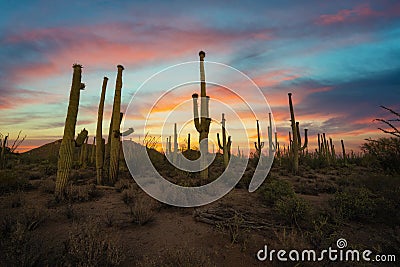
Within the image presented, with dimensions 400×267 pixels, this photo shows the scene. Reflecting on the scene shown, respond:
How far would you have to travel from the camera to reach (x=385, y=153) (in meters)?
7.76

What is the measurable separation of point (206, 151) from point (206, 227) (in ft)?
20.1

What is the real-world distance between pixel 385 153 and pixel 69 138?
10933mm

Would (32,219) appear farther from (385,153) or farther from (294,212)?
(385,153)

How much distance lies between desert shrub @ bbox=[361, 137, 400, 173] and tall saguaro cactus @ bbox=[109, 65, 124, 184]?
34.2 ft

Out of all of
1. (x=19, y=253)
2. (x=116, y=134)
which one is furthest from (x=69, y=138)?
(x=19, y=253)

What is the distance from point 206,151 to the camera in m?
12.0

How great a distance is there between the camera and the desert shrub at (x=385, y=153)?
7383 mm

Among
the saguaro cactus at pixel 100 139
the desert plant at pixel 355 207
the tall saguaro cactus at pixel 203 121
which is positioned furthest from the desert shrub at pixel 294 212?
the saguaro cactus at pixel 100 139

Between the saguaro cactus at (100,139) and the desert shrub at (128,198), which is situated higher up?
the saguaro cactus at (100,139)

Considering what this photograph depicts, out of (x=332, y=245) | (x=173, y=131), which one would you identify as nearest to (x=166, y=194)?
(x=332, y=245)

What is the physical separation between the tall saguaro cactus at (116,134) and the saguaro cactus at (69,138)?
98.4 inches

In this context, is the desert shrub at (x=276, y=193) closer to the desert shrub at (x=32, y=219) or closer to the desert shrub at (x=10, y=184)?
the desert shrub at (x=32, y=219)

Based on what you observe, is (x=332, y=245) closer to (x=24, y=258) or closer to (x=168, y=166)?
(x=24, y=258)

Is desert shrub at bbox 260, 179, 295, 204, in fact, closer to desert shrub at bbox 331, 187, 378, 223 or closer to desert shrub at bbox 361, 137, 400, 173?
desert shrub at bbox 331, 187, 378, 223
